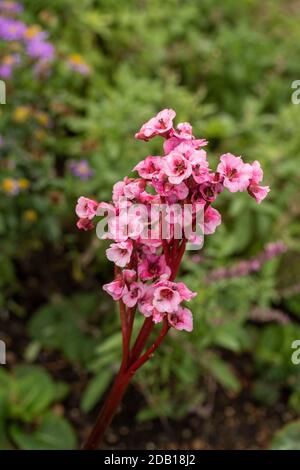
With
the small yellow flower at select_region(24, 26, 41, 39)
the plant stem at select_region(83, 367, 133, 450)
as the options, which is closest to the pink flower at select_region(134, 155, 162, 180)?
the plant stem at select_region(83, 367, 133, 450)

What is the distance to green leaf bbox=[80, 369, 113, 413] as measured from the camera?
7.23ft

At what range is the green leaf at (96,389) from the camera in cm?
220

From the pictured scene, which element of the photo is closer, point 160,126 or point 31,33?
point 160,126

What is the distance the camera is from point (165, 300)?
4.01ft

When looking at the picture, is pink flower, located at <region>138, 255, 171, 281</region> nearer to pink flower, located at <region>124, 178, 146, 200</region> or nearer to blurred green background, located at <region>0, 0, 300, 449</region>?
pink flower, located at <region>124, 178, 146, 200</region>

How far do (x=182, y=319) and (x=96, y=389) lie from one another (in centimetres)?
102

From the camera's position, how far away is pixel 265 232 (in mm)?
2627

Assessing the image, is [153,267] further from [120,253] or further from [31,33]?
→ [31,33]

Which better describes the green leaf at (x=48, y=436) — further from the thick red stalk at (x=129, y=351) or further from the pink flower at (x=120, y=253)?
the pink flower at (x=120, y=253)

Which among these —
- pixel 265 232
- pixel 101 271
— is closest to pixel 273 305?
pixel 265 232

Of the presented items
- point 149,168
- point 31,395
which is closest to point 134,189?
point 149,168

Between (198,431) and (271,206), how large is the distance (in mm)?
907

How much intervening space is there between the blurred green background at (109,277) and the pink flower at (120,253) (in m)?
0.79

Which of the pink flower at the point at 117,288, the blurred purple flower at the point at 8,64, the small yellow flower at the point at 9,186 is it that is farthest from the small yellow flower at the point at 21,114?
the pink flower at the point at 117,288
